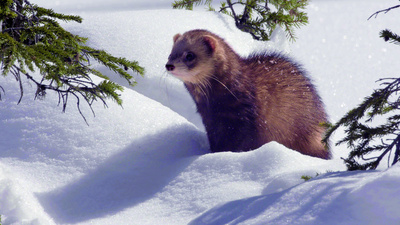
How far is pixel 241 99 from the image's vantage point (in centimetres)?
336

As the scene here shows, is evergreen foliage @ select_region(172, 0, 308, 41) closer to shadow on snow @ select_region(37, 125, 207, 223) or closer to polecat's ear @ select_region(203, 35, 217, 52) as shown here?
polecat's ear @ select_region(203, 35, 217, 52)

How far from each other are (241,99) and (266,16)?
2.24m

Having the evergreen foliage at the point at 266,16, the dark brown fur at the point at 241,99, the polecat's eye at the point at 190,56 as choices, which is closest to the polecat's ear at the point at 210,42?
the dark brown fur at the point at 241,99

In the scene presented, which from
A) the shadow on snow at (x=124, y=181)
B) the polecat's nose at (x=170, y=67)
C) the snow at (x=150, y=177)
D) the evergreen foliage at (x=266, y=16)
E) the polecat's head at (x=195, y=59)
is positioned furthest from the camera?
the evergreen foliage at (x=266, y=16)

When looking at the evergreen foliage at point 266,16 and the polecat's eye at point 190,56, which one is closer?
the polecat's eye at point 190,56

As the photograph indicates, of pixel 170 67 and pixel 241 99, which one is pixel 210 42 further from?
pixel 241 99

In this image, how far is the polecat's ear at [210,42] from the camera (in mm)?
3465

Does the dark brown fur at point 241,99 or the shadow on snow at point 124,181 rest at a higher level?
the dark brown fur at point 241,99

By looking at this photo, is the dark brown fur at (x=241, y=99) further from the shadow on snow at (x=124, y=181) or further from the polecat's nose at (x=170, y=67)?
the shadow on snow at (x=124, y=181)

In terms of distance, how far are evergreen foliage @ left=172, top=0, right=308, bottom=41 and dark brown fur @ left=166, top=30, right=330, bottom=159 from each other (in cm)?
167

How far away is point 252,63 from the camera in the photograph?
145 inches

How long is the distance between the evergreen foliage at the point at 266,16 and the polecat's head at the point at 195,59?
1.87 m

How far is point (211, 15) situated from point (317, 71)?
6.54 ft

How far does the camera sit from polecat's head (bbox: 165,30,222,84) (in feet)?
11.2
